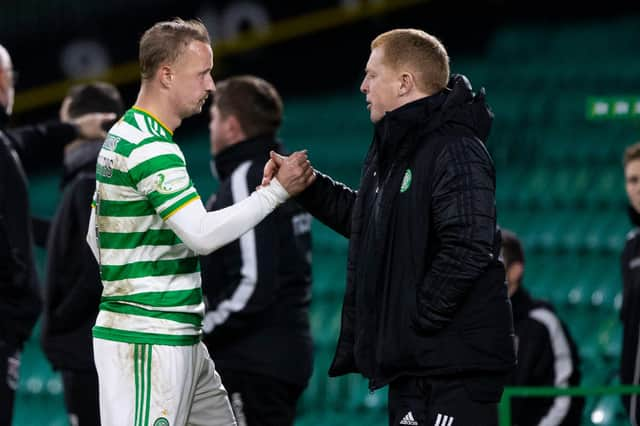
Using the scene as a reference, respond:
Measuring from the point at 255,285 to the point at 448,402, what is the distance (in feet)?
4.17

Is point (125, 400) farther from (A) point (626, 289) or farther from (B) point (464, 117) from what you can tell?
(A) point (626, 289)

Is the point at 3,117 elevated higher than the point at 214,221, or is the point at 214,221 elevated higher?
the point at 3,117

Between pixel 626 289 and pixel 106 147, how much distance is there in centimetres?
235

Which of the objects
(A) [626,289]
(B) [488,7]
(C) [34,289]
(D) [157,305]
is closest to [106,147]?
(D) [157,305]

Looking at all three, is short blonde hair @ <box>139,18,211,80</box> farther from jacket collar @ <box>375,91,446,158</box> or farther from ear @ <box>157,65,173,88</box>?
jacket collar @ <box>375,91,446,158</box>

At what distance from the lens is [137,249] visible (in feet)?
11.2

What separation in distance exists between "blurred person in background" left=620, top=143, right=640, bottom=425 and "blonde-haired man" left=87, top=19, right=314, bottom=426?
186 cm

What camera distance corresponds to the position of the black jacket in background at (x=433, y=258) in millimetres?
3312

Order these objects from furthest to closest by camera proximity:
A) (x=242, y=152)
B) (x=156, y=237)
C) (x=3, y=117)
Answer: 1. (x=3, y=117)
2. (x=242, y=152)
3. (x=156, y=237)

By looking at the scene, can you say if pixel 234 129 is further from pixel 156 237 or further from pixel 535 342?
pixel 535 342

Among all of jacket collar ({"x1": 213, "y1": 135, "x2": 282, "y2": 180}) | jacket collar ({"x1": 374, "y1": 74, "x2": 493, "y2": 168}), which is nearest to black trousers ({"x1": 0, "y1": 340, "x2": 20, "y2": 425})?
jacket collar ({"x1": 213, "y1": 135, "x2": 282, "y2": 180})

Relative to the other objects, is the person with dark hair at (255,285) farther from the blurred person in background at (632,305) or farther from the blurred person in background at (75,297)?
the blurred person in background at (632,305)

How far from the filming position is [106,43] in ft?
33.7

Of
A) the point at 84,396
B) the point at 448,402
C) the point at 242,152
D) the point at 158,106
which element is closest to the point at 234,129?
the point at 242,152
